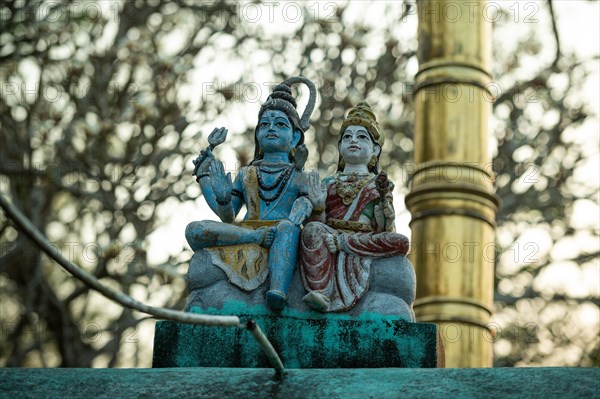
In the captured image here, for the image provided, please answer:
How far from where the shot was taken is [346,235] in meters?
8.76

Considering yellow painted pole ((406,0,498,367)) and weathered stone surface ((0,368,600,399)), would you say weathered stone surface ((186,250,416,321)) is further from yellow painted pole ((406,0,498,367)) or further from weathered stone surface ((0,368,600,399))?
yellow painted pole ((406,0,498,367))

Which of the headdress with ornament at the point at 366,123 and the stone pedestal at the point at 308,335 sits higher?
the headdress with ornament at the point at 366,123

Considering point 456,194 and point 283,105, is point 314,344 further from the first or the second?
point 456,194

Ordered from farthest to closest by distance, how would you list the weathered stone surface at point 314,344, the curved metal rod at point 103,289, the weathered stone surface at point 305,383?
the weathered stone surface at point 314,344 < the weathered stone surface at point 305,383 < the curved metal rod at point 103,289

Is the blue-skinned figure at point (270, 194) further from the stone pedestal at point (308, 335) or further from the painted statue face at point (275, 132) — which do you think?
the stone pedestal at point (308, 335)

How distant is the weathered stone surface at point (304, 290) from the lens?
856 centimetres

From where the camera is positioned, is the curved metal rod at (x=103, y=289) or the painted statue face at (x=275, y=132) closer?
the curved metal rod at (x=103, y=289)

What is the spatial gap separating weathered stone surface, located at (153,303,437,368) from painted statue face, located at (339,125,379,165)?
1.12 meters

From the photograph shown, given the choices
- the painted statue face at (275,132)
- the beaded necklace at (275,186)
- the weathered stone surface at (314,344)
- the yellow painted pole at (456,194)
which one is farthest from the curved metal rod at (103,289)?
the yellow painted pole at (456,194)

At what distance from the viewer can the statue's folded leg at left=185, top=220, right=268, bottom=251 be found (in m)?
8.72

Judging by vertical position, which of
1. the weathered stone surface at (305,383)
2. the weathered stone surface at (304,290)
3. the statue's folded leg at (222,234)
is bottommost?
the weathered stone surface at (305,383)

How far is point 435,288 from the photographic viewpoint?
36.2 feet

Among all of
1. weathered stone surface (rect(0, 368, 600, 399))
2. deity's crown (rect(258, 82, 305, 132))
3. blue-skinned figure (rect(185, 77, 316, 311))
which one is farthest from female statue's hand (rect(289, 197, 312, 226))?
weathered stone surface (rect(0, 368, 600, 399))

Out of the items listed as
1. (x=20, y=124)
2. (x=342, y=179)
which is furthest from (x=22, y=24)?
(x=342, y=179)
